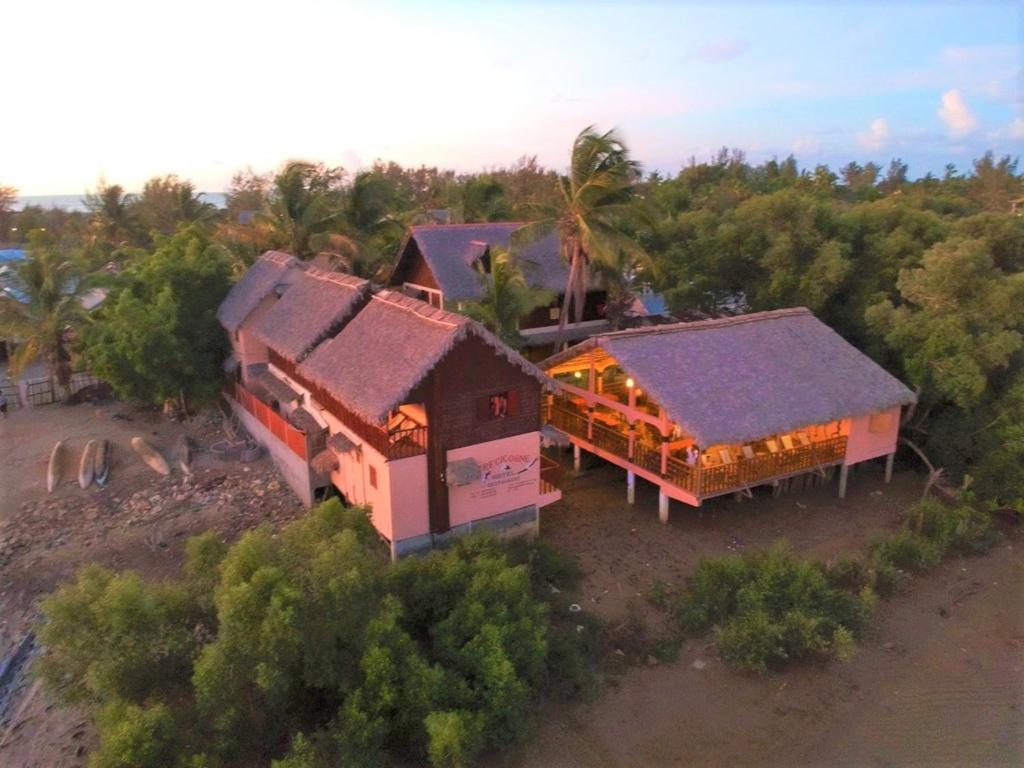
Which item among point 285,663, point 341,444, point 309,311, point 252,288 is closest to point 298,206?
point 252,288

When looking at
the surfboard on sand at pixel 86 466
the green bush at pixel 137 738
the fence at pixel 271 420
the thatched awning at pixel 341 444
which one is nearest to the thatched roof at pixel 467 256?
the fence at pixel 271 420

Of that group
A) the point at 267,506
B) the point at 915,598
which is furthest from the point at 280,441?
the point at 915,598

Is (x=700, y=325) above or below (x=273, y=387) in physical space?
above

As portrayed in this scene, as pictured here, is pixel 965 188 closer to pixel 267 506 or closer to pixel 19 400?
pixel 267 506

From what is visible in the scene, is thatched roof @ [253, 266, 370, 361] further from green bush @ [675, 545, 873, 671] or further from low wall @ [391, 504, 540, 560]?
green bush @ [675, 545, 873, 671]

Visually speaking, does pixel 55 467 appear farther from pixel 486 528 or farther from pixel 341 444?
pixel 486 528

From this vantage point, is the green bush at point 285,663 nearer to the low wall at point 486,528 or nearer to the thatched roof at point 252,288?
the low wall at point 486,528

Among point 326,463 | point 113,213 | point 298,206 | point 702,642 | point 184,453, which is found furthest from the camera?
point 113,213
